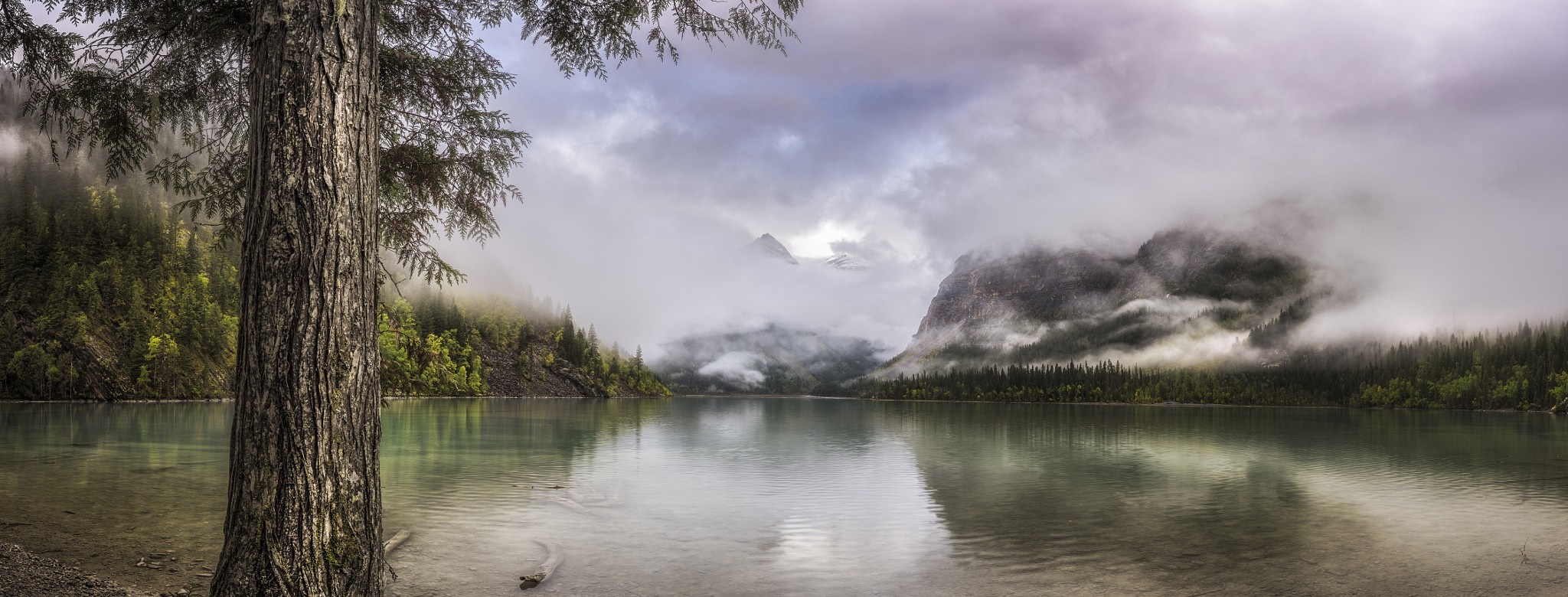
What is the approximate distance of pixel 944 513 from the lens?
21.6 meters

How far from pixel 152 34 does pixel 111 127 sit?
1.41 metres

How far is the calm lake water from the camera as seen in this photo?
13.5 m

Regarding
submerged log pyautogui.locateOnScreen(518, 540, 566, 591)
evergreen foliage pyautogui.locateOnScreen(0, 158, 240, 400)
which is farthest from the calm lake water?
evergreen foliage pyautogui.locateOnScreen(0, 158, 240, 400)

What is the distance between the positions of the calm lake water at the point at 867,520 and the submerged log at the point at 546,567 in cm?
20

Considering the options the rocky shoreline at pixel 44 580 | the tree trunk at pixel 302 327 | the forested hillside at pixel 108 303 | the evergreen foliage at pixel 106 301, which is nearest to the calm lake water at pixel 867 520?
the rocky shoreline at pixel 44 580

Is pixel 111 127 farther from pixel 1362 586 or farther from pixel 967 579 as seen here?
pixel 1362 586

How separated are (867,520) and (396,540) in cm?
1116

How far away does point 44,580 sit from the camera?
30.4 feet

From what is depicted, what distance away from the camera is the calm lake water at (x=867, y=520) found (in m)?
13.5

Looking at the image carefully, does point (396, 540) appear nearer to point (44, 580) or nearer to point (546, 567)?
point (546, 567)

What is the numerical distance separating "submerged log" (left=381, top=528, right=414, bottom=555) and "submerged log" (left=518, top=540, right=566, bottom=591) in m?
2.52

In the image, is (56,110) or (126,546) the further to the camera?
(126,546)

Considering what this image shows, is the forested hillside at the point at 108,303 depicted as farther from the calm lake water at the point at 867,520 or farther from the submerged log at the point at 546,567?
the submerged log at the point at 546,567

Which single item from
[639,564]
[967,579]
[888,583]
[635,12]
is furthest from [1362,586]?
[635,12]
